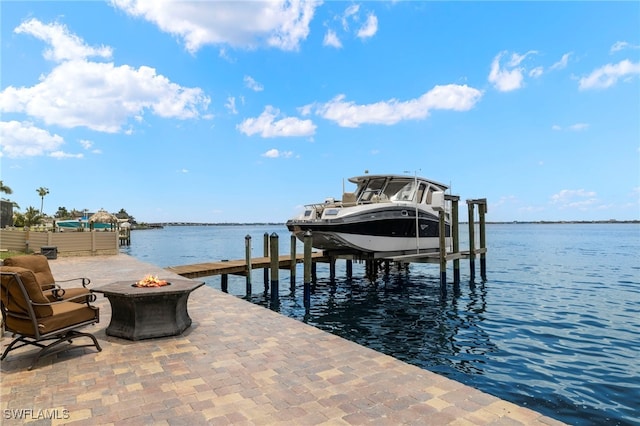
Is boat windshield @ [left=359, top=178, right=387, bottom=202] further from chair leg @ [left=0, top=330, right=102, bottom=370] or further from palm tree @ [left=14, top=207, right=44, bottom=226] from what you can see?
palm tree @ [left=14, top=207, right=44, bottom=226]

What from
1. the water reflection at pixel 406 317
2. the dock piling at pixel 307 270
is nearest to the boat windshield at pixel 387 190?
the water reflection at pixel 406 317

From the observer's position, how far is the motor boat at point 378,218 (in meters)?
15.5

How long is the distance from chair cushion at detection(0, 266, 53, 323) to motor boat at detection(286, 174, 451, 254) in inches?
437

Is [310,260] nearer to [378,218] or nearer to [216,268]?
[216,268]

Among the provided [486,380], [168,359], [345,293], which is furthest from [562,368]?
[345,293]

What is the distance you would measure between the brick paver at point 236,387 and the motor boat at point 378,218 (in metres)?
9.65

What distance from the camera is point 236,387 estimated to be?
4.09m

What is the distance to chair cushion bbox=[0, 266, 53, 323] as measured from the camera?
4.58 meters

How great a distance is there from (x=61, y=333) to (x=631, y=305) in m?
17.9

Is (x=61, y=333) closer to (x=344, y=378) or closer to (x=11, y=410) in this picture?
(x=11, y=410)

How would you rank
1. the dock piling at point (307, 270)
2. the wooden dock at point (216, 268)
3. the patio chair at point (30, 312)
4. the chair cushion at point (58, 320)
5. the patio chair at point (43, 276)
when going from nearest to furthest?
the patio chair at point (30, 312) → the chair cushion at point (58, 320) → the patio chair at point (43, 276) → the dock piling at point (307, 270) → the wooden dock at point (216, 268)

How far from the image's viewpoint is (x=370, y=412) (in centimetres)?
354

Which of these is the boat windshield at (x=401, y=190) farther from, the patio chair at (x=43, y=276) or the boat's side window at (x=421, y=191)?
the patio chair at (x=43, y=276)

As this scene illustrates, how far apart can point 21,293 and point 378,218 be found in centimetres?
1305
